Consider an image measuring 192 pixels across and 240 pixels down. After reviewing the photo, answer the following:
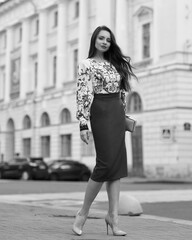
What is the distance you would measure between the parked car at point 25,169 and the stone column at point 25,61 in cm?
1404

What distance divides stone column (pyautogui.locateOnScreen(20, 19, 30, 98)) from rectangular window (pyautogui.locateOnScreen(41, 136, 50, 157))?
18.1ft

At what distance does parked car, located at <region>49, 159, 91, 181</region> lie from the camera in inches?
1304

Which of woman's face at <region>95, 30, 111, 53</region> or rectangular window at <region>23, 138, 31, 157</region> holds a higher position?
rectangular window at <region>23, 138, 31, 157</region>

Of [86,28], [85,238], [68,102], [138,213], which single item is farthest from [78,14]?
[85,238]

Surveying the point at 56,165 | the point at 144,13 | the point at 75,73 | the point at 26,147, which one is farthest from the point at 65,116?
the point at 56,165

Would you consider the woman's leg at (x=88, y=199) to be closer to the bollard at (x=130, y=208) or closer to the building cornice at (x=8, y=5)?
the bollard at (x=130, y=208)

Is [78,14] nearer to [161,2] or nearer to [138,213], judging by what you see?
[161,2]

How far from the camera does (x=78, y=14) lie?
4431cm

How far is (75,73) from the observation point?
1731 inches

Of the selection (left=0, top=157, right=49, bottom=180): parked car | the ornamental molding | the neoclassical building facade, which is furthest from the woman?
the ornamental molding

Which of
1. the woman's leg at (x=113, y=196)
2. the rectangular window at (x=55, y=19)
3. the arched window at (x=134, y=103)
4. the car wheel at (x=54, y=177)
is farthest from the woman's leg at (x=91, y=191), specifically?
the rectangular window at (x=55, y=19)

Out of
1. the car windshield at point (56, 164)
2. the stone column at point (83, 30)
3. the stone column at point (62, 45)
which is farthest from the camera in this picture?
the stone column at point (62, 45)

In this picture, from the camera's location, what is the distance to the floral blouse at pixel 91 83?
6180mm

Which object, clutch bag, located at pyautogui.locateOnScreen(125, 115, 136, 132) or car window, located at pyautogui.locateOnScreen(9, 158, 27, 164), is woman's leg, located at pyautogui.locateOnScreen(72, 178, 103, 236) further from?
car window, located at pyautogui.locateOnScreen(9, 158, 27, 164)
